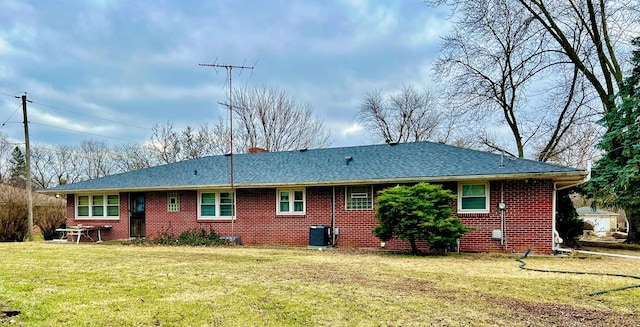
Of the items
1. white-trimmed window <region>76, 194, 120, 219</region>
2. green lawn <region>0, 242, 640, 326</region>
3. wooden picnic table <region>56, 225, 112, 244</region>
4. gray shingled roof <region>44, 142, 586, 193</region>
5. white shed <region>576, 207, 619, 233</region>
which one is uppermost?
gray shingled roof <region>44, 142, 586, 193</region>

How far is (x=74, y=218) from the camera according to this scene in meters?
18.9

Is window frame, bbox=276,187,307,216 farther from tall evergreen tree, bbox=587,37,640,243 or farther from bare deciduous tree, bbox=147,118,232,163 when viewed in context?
bare deciduous tree, bbox=147,118,232,163

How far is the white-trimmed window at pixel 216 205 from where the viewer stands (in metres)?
16.3

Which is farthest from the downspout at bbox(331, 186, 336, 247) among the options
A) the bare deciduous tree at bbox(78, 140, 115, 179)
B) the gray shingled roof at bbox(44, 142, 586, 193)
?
the bare deciduous tree at bbox(78, 140, 115, 179)

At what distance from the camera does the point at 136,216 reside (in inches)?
706

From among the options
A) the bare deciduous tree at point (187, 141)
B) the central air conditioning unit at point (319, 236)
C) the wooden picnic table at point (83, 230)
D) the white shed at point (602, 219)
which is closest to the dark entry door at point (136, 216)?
the wooden picnic table at point (83, 230)

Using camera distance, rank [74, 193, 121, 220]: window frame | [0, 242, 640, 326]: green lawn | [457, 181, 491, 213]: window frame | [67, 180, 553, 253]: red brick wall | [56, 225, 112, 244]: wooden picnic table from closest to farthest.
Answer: [0, 242, 640, 326]: green lawn, [67, 180, 553, 253]: red brick wall, [457, 181, 491, 213]: window frame, [56, 225, 112, 244]: wooden picnic table, [74, 193, 121, 220]: window frame

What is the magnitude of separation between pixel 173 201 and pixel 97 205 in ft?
13.8

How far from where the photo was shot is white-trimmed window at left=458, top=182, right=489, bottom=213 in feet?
41.9

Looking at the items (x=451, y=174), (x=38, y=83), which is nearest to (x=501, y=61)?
(x=451, y=174)

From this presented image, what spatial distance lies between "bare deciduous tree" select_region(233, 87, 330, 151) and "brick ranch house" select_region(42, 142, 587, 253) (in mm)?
13172

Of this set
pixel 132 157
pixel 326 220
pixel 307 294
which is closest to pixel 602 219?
pixel 326 220

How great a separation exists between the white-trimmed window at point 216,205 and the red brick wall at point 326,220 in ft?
0.69

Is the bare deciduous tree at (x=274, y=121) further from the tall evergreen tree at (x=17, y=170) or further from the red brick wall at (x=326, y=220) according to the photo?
the tall evergreen tree at (x=17, y=170)
